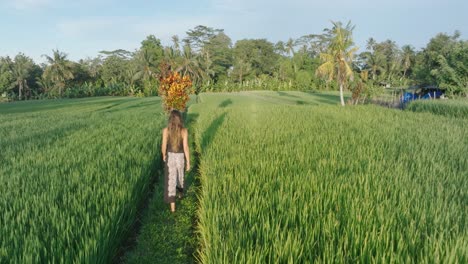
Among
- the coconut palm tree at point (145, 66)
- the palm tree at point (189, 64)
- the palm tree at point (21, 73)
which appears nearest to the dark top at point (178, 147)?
the palm tree at point (189, 64)

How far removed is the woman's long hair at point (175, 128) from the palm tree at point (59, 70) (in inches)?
2080

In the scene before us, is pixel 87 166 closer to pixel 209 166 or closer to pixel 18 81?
pixel 209 166

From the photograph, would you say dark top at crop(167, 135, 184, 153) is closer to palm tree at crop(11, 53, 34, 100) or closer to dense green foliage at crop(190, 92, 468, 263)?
dense green foliage at crop(190, 92, 468, 263)

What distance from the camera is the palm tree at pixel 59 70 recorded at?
50469mm

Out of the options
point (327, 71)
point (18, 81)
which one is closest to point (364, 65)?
point (327, 71)

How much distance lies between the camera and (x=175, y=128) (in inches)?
196

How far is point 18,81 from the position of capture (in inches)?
2062

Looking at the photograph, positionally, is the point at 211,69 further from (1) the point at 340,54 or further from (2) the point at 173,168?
(2) the point at 173,168

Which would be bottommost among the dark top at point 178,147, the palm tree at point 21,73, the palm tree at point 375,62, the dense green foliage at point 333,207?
the dense green foliage at point 333,207

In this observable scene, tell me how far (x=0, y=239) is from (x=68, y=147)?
473cm

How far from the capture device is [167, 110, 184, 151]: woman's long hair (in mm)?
4906

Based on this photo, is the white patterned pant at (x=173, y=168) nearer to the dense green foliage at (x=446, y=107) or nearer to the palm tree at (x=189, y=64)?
the dense green foliage at (x=446, y=107)

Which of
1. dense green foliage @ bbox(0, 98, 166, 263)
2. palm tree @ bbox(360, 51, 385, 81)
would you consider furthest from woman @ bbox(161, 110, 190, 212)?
palm tree @ bbox(360, 51, 385, 81)

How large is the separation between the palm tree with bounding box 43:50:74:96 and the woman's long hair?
52833 millimetres
